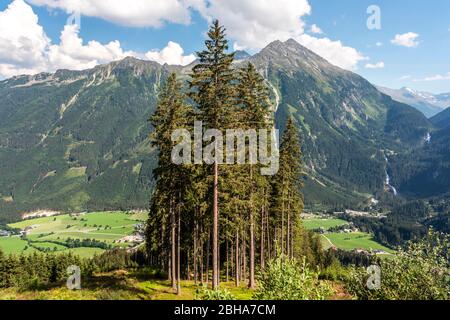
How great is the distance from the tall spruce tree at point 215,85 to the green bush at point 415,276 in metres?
15.7

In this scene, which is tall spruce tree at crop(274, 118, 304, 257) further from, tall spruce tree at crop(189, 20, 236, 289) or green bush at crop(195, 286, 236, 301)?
green bush at crop(195, 286, 236, 301)

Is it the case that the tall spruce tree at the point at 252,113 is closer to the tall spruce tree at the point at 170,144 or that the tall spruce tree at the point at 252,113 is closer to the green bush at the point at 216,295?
the tall spruce tree at the point at 170,144

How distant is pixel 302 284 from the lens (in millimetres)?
16625

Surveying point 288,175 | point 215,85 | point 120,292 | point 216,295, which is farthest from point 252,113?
point 216,295

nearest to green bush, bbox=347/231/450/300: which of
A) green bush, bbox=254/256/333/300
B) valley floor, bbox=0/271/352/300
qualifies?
green bush, bbox=254/256/333/300

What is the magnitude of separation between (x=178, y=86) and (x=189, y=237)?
2448cm

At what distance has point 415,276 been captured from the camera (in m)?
17.5

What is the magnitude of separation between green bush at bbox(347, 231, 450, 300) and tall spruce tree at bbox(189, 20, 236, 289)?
15.7m

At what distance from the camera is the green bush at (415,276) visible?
16984mm

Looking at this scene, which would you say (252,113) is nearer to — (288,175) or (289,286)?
(288,175)

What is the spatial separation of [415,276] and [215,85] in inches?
850

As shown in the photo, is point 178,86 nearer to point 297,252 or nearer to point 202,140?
point 202,140

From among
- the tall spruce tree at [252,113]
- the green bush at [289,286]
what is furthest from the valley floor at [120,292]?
the green bush at [289,286]

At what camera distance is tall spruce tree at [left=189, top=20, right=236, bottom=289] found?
3142 cm
